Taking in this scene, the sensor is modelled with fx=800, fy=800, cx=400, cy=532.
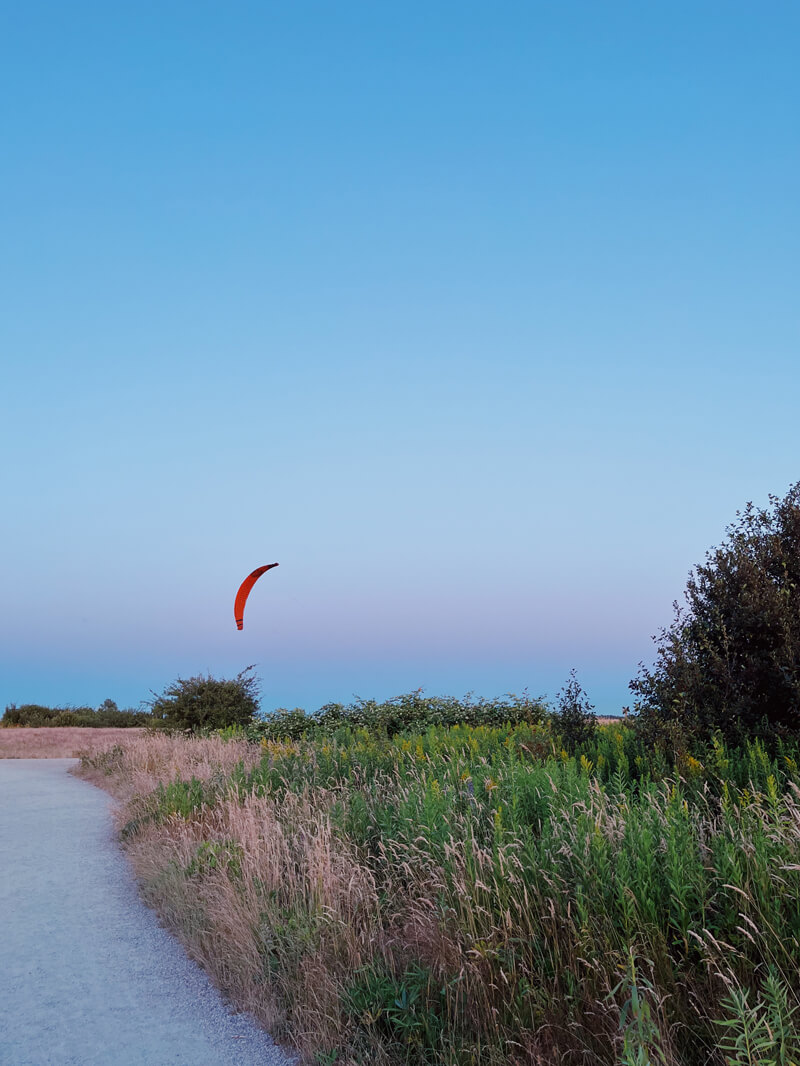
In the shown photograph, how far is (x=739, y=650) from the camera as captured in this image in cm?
850

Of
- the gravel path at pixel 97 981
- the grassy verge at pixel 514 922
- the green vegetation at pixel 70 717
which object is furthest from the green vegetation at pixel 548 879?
the green vegetation at pixel 70 717

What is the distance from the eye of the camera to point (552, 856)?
4.55 m

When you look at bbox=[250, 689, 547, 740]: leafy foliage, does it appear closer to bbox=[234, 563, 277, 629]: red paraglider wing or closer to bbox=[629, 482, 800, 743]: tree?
bbox=[234, 563, 277, 629]: red paraglider wing

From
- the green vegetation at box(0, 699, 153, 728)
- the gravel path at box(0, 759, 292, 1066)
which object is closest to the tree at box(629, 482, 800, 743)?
the gravel path at box(0, 759, 292, 1066)

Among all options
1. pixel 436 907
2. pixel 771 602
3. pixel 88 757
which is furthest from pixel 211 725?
pixel 436 907

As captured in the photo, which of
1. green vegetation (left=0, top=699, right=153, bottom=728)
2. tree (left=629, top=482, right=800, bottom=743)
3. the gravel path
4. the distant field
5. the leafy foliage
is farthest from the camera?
green vegetation (left=0, top=699, right=153, bottom=728)

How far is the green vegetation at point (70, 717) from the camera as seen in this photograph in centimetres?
3509

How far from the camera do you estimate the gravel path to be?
452 cm

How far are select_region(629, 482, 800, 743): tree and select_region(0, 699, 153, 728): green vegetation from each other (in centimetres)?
2951

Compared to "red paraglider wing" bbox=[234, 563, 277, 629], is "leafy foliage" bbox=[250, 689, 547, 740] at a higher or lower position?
lower

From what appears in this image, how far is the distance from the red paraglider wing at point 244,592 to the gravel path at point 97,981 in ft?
23.9

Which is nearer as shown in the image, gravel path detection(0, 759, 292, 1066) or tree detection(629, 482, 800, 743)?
gravel path detection(0, 759, 292, 1066)

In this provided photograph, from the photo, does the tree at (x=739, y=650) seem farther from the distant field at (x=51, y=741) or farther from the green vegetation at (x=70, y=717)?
the green vegetation at (x=70, y=717)

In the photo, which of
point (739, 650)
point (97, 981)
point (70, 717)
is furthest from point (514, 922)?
point (70, 717)
